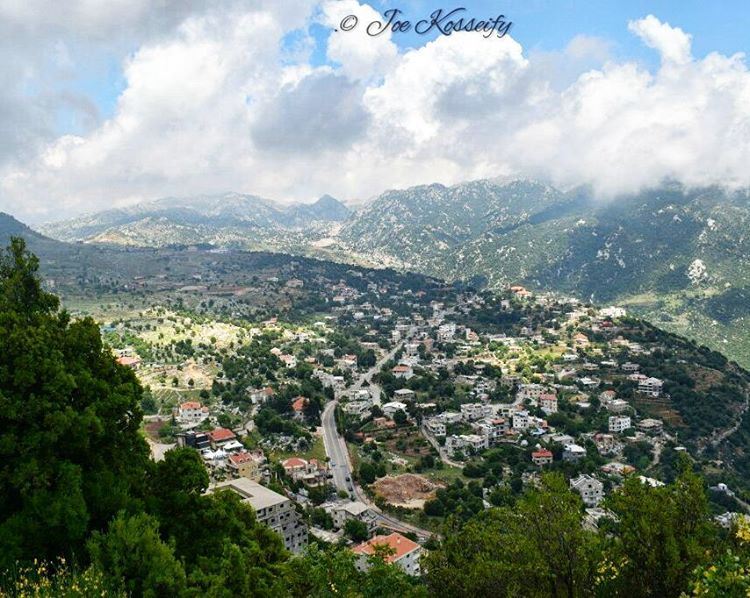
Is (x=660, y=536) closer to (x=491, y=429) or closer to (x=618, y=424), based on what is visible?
(x=491, y=429)

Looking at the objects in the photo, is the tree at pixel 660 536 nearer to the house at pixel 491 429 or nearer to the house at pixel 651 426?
the house at pixel 491 429

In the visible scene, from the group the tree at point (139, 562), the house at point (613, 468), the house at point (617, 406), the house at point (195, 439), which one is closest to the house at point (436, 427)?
the house at point (613, 468)

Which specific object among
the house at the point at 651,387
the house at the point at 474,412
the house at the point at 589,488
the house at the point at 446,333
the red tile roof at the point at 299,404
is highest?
the house at the point at 446,333

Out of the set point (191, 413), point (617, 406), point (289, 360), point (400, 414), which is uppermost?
point (289, 360)

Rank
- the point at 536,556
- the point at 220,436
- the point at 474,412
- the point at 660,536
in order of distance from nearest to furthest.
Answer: the point at 660,536, the point at 536,556, the point at 220,436, the point at 474,412

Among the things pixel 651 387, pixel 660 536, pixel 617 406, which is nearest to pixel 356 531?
pixel 660 536

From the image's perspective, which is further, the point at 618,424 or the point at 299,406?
the point at 299,406

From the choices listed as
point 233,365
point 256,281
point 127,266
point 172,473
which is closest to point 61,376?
point 172,473
